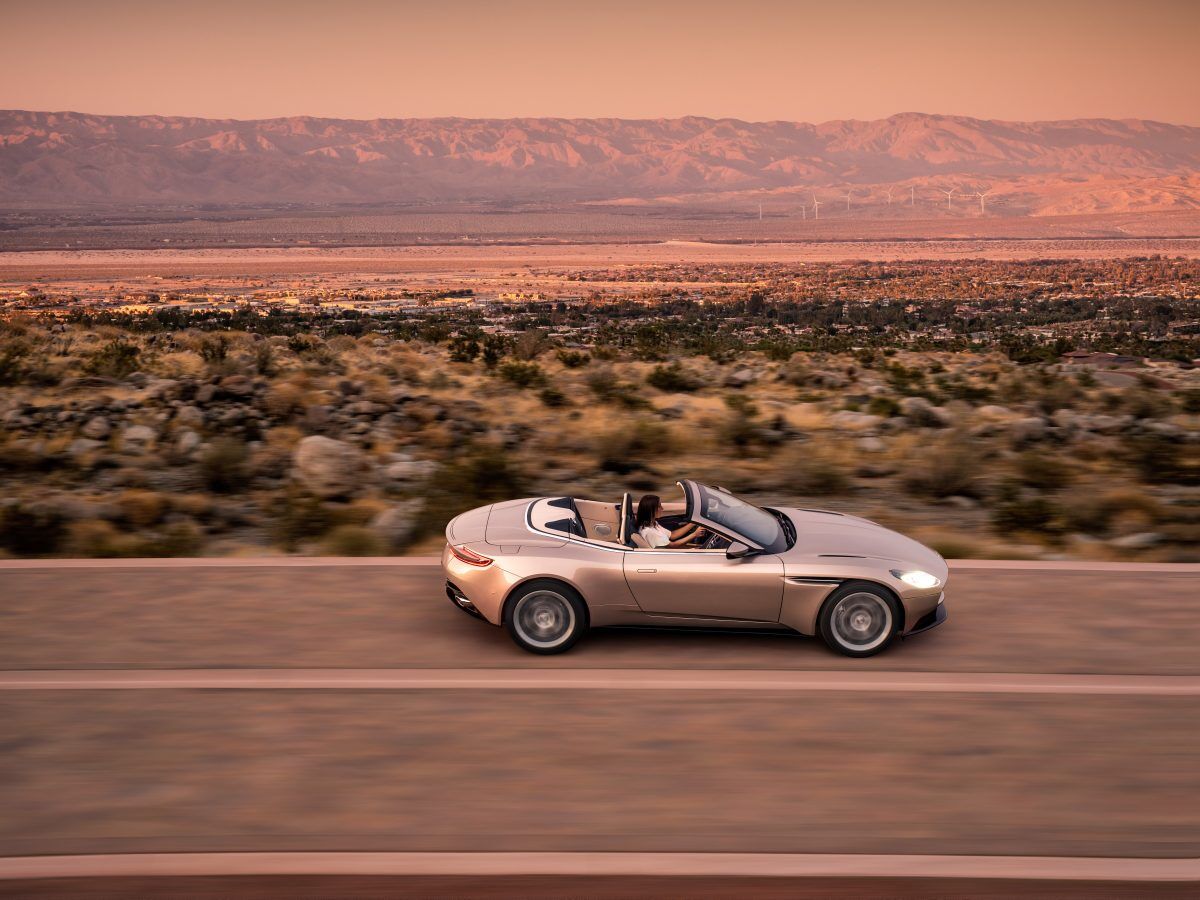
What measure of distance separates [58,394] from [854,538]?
736 inches

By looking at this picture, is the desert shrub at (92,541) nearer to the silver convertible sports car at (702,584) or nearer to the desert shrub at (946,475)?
the silver convertible sports car at (702,584)

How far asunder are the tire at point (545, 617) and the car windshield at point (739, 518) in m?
0.98

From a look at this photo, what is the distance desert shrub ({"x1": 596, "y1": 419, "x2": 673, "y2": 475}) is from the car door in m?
7.94

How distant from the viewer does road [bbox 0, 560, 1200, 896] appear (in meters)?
5.14

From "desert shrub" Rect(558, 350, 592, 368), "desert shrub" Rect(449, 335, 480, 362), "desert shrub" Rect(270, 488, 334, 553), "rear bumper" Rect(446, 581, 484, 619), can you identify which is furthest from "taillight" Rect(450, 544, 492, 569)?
"desert shrub" Rect(449, 335, 480, 362)

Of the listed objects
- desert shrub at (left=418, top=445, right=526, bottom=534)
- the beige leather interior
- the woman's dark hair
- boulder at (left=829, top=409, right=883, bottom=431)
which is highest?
the woman's dark hair

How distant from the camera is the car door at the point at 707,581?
7.38 metres

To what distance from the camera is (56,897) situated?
4.76 meters

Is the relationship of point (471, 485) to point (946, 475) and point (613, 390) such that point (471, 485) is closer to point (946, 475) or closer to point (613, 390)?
point (946, 475)

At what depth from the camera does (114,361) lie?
26.2 meters

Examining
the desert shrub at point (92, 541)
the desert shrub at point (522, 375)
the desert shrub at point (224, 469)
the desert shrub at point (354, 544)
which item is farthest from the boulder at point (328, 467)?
the desert shrub at point (522, 375)

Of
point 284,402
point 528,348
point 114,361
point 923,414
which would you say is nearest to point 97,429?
point 284,402

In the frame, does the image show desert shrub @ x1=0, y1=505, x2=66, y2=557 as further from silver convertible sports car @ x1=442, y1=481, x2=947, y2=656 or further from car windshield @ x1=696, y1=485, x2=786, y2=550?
car windshield @ x1=696, y1=485, x2=786, y2=550

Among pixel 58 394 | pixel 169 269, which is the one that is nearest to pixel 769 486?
pixel 58 394
